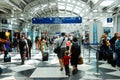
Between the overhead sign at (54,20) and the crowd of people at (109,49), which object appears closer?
the crowd of people at (109,49)

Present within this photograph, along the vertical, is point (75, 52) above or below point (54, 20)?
below

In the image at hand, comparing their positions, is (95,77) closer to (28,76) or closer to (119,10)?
(28,76)

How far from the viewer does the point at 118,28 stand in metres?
27.5

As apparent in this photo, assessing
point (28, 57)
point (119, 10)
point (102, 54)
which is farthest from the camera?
point (119, 10)

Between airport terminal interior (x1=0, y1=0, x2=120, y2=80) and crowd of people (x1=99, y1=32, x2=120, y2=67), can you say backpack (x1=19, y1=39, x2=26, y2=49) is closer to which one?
airport terminal interior (x1=0, y1=0, x2=120, y2=80)

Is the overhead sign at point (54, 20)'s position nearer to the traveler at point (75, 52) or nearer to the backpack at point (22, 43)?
the backpack at point (22, 43)

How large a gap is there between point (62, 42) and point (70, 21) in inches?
777

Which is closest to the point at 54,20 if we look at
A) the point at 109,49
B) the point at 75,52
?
the point at 109,49

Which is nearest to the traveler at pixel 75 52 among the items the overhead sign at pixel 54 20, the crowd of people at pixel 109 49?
Result: the crowd of people at pixel 109 49

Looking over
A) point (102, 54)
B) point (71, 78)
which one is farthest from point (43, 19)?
point (71, 78)

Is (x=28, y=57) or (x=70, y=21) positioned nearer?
(x=28, y=57)

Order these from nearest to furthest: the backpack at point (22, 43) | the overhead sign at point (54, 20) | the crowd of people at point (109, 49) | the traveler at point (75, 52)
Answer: the traveler at point (75, 52) < the crowd of people at point (109, 49) < the backpack at point (22, 43) < the overhead sign at point (54, 20)

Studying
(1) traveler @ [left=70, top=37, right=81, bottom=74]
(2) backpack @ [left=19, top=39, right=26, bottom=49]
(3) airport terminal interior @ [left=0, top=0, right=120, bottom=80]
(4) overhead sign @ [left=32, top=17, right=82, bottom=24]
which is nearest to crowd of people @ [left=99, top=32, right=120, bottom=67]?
(3) airport terminal interior @ [left=0, top=0, right=120, bottom=80]

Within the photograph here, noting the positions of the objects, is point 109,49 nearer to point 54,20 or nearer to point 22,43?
point 22,43
